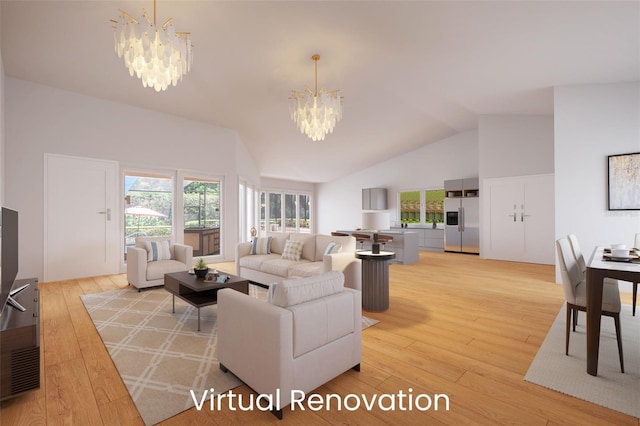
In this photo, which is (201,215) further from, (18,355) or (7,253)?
(18,355)

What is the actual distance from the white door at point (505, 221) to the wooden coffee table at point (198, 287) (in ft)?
20.9

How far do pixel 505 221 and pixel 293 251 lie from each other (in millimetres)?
5357

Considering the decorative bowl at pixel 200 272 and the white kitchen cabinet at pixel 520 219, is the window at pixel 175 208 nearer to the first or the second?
the decorative bowl at pixel 200 272

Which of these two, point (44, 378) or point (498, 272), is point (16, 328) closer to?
point (44, 378)

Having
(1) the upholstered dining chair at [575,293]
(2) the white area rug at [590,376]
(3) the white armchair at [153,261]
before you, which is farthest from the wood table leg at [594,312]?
(3) the white armchair at [153,261]

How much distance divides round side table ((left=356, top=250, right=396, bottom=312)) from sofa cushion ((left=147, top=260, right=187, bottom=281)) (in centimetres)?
287

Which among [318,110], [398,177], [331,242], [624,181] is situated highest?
[318,110]

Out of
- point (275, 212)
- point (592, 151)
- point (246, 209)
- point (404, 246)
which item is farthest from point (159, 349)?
point (275, 212)

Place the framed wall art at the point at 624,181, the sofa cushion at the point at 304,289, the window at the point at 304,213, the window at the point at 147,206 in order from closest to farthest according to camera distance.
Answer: the sofa cushion at the point at 304,289
the framed wall art at the point at 624,181
the window at the point at 147,206
the window at the point at 304,213

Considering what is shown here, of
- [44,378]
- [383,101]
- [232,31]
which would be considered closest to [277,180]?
[383,101]

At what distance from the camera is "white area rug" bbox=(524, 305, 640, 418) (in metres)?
1.95

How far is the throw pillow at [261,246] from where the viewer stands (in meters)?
5.18

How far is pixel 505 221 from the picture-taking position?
7160 millimetres

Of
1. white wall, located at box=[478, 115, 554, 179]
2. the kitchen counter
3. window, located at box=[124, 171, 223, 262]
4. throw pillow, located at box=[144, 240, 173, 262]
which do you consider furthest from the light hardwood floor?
the kitchen counter
